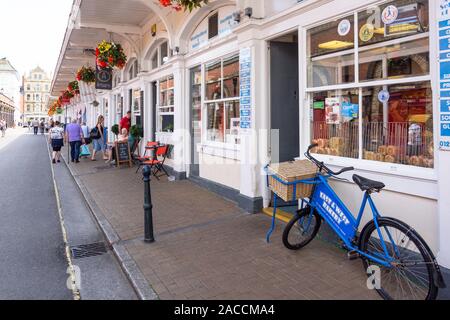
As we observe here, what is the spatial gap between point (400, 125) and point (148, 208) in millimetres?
3222

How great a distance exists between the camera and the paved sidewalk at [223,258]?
3.58 meters

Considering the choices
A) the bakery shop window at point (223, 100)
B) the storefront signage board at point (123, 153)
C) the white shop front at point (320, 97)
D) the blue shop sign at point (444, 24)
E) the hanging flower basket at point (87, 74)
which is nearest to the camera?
the blue shop sign at point (444, 24)

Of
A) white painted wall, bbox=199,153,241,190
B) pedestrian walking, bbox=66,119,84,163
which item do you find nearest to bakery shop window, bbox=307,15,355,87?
white painted wall, bbox=199,153,241,190

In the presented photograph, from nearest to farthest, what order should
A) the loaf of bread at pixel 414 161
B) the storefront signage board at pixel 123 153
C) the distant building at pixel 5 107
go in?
the loaf of bread at pixel 414 161, the storefront signage board at pixel 123 153, the distant building at pixel 5 107

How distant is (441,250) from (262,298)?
1.74 meters

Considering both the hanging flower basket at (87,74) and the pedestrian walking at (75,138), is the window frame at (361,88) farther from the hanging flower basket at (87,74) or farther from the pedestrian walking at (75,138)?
the hanging flower basket at (87,74)

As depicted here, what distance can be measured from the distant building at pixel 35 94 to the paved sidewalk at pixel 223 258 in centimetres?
13549

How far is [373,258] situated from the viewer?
3529 mm

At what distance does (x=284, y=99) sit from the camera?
6.43 m

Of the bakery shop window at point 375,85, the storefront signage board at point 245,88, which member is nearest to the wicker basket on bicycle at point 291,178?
the bakery shop window at point 375,85

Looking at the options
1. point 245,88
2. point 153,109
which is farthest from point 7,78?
point 245,88

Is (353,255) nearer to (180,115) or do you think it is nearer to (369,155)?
(369,155)

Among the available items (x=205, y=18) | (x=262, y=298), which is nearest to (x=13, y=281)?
(x=262, y=298)

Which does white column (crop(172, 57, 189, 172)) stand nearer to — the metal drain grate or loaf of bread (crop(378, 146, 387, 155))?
the metal drain grate
